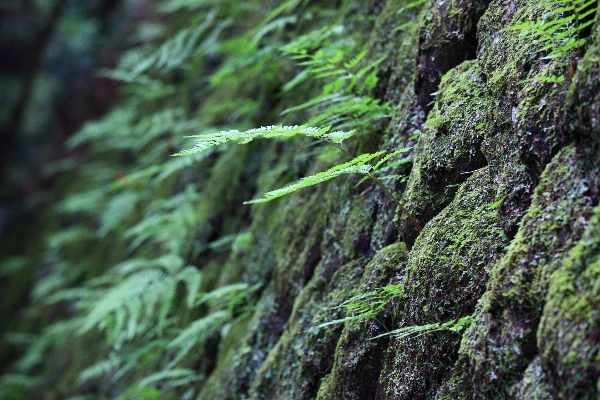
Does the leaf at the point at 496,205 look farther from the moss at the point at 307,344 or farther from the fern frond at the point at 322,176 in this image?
the moss at the point at 307,344

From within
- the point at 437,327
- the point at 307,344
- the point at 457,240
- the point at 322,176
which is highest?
the point at 322,176

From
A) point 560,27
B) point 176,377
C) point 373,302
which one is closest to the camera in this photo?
point 560,27

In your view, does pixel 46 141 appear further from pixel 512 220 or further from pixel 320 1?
pixel 512 220

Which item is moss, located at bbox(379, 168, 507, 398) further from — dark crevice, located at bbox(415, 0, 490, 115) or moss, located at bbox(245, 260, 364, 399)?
dark crevice, located at bbox(415, 0, 490, 115)

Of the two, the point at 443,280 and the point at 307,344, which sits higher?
the point at 443,280

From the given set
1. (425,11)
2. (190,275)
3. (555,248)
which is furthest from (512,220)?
(190,275)

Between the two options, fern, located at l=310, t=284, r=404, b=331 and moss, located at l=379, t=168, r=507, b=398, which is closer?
moss, located at l=379, t=168, r=507, b=398

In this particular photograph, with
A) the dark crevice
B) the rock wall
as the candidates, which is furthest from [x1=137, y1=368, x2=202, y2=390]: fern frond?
the dark crevice

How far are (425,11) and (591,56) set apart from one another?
1037 mm

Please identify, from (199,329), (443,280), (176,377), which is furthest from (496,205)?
(176,377)

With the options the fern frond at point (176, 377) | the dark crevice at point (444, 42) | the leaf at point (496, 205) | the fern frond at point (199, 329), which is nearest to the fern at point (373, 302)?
the leaf at point (496, 205)

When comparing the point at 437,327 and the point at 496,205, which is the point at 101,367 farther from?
the point at 496,205

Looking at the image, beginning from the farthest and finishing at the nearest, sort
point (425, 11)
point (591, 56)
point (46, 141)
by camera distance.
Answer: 1. point (46, 141)
2. point (425, 11)
3. point (591, 56)

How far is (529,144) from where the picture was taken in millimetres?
1472
